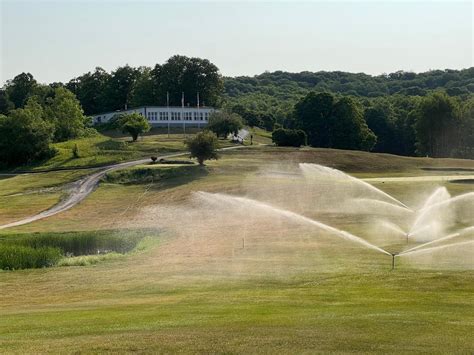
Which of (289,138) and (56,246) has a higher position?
(289,138)

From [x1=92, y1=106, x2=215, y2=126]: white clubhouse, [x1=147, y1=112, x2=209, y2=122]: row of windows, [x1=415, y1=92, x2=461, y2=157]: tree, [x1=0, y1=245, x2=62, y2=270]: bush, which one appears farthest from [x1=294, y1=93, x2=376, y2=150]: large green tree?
[x1=0, y1=245, x2=62, y2=270]: bush

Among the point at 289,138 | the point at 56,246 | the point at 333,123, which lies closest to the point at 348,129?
the point at 333,123

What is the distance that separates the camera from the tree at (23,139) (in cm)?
12212

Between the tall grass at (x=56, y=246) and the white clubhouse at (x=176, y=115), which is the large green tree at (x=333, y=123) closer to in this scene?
the white clubhouse at (x=176, y=115)

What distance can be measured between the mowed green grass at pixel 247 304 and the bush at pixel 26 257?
450 cm

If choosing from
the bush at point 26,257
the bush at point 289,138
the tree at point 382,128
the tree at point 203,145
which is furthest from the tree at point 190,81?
the bush at point 26,257

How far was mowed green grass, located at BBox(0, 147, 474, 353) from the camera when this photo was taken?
21719 millimetres

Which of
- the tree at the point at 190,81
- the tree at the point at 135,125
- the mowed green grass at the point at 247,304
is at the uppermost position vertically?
the tree at the point at 190,81

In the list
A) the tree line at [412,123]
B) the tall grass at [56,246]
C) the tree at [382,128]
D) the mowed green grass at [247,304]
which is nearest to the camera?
the mowed green grass at [247,304]

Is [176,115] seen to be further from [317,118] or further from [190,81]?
[317,118]

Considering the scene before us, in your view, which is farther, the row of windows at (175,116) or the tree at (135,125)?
the row of windows at (175,116)

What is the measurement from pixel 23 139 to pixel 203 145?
36184 millimetres

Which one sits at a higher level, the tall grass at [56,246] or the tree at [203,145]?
the tree at [203,145]

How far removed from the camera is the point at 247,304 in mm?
28375
